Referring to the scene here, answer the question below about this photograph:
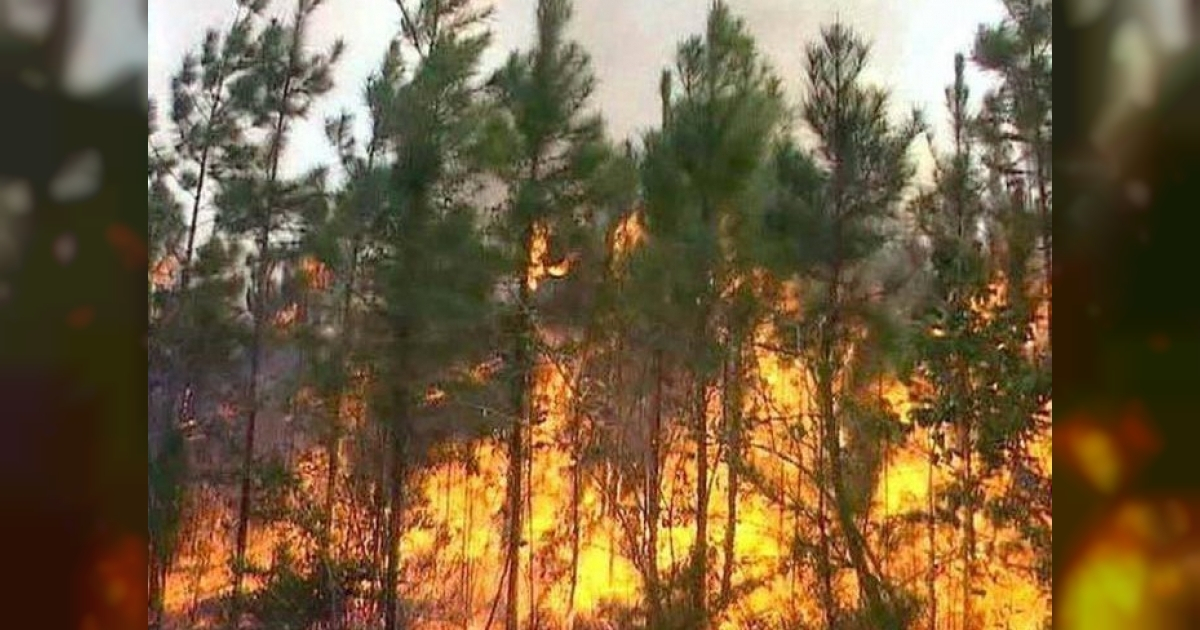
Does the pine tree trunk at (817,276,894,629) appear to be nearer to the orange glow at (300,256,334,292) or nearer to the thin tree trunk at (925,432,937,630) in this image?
the thin tree trunk at (925,432,937,630)

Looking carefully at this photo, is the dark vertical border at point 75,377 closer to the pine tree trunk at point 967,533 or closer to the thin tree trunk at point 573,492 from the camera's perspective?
the thin tree trunk at point 573,492

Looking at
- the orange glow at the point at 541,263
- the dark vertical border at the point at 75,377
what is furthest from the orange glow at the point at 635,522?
the dark vertical border at the point at 75,377

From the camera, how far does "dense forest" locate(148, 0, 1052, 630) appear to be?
6.17 feet

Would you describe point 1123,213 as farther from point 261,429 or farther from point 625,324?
point 261,429

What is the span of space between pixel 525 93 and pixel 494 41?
9 centimetres

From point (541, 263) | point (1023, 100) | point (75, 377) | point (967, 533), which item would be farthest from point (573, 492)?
point (1023, 100)

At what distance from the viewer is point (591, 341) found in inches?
75.4

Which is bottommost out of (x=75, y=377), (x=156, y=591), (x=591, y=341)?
(x=156, y=591)

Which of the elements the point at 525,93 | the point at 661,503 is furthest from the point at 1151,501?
the point at 525,93

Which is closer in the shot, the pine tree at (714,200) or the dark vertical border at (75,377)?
the dark vertical border at (75,377)

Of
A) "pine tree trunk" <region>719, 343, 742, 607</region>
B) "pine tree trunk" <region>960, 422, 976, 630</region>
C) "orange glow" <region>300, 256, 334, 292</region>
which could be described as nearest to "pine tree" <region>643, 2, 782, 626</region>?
"pine tree trunk" <region>719, 343, 742, 607</region>

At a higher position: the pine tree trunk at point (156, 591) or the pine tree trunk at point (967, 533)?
the pine tree trunk at point (967, 533)

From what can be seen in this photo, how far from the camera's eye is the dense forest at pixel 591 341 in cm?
188

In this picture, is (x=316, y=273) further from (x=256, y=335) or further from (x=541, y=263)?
(x=541, y=263)
